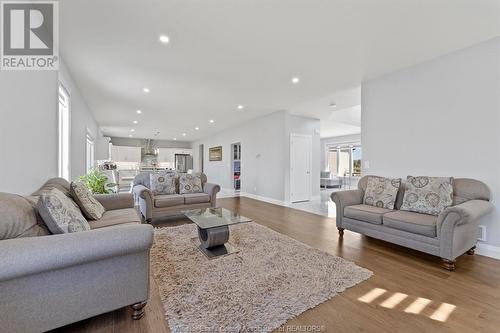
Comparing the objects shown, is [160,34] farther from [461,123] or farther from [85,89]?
[461,123]

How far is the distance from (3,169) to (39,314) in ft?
4.95

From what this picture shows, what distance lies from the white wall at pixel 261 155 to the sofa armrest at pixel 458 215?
388 centimetres

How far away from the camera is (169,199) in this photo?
4.15 meters

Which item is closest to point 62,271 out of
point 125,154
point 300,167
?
point 300,167

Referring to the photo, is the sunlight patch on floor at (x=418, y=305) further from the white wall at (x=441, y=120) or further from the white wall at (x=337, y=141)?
the white wall at (x=337, y=141)

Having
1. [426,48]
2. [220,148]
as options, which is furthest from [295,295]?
[220,148]

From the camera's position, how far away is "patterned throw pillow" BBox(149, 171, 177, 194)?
14.7ft

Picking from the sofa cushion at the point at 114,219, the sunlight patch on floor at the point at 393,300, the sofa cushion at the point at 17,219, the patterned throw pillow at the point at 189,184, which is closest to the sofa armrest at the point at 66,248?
the sofa cushion at the point at 17,219

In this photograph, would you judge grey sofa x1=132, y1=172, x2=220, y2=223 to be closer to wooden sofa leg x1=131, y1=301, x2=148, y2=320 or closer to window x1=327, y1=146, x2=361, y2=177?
wooden sofa leg x1=131, y1=301, x2=148, y2=320

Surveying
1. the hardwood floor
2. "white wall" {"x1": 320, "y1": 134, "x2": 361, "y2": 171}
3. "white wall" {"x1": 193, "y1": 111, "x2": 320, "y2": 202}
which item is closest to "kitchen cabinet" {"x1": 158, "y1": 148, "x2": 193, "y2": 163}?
"white wall" {"x1": 193, "y1": 111, "x2": 320, "y2": 202}

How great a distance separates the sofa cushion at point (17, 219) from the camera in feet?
4.23

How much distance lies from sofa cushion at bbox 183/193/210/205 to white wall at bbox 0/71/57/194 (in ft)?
6.78

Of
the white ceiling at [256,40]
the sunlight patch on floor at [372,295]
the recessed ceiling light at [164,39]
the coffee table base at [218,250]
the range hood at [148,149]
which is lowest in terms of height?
the sunlight patch on floor at [372,295]

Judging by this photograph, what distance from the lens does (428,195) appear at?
280 cm
